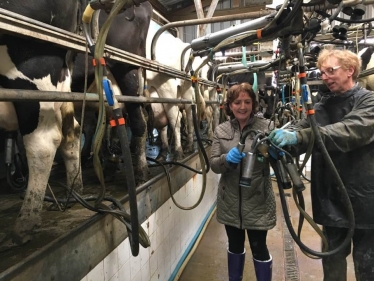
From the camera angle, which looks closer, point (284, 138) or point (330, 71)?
point (284, 138)

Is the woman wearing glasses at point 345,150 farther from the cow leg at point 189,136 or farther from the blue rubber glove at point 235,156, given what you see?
the cow leg at point 189,136

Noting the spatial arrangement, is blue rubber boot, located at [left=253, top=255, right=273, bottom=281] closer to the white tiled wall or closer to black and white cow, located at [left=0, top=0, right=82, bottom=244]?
the white tiled wall

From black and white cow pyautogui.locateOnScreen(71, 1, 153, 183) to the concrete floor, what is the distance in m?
1.02

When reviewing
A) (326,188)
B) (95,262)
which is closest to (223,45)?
(326,188)

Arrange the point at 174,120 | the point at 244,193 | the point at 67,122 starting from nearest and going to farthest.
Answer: the point at 244,193 < the point at 67,122 < the point at 174,120

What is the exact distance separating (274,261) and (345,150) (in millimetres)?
1728

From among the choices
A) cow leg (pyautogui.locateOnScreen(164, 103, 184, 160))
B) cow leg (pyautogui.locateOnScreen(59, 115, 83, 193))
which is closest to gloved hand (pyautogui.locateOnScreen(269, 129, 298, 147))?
cow leg (pyautogui.locateOnScreen(59, 115, 83, 193))

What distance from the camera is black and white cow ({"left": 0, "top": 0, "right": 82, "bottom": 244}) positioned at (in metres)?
1.19

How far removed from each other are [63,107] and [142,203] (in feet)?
2.58

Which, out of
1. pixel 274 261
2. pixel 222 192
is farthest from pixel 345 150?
pixel 274 261

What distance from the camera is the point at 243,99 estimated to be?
5.97 feet

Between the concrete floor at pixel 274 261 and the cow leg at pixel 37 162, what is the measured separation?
63.0 inches

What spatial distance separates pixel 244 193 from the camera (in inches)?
69.7

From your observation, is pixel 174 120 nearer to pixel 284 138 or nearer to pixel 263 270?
pixel 263 270
